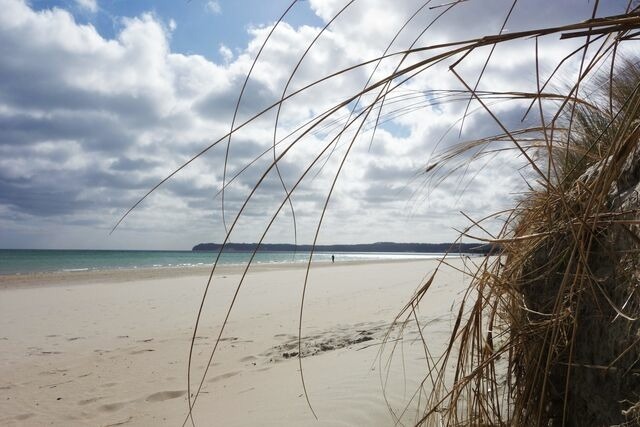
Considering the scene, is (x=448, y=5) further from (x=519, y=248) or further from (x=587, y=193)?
(x=519, y=248)

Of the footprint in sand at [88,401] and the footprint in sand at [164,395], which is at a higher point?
the footprint in sand at [164,395]

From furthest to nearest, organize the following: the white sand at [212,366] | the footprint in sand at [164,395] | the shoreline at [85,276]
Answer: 1. the shoreline at [85,276]
2. the footprint in sand at [164,395]
3. the white sand at [212,366]

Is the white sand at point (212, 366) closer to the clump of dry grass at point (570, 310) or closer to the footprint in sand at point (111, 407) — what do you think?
the footprint in sand at point (111, 407)

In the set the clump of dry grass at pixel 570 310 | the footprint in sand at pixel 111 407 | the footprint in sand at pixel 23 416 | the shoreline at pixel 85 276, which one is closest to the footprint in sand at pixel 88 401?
the footprint in sand at pixel 111 407

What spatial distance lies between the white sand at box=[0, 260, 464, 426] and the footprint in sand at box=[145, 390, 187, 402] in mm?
19

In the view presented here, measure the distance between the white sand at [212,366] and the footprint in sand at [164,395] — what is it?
19 mm

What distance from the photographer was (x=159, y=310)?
11.4 meters

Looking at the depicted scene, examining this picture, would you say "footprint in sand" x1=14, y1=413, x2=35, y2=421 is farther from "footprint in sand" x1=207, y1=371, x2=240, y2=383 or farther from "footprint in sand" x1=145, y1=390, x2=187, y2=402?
"footprint in sand" x1=207, y1=371, x2=240, y2=383

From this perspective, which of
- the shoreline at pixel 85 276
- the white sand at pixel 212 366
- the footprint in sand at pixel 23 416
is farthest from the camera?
the shoreline at pixel 85 276

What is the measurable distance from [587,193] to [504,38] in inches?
39.8

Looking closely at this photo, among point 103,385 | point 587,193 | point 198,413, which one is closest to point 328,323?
point 103,385

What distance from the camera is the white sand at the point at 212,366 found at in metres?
3.47

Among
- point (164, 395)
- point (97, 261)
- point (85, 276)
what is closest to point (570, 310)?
point (164, 395)

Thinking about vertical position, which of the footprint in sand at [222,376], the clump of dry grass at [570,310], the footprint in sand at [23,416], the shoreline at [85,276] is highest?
the clump of dry grass at [570,310]
